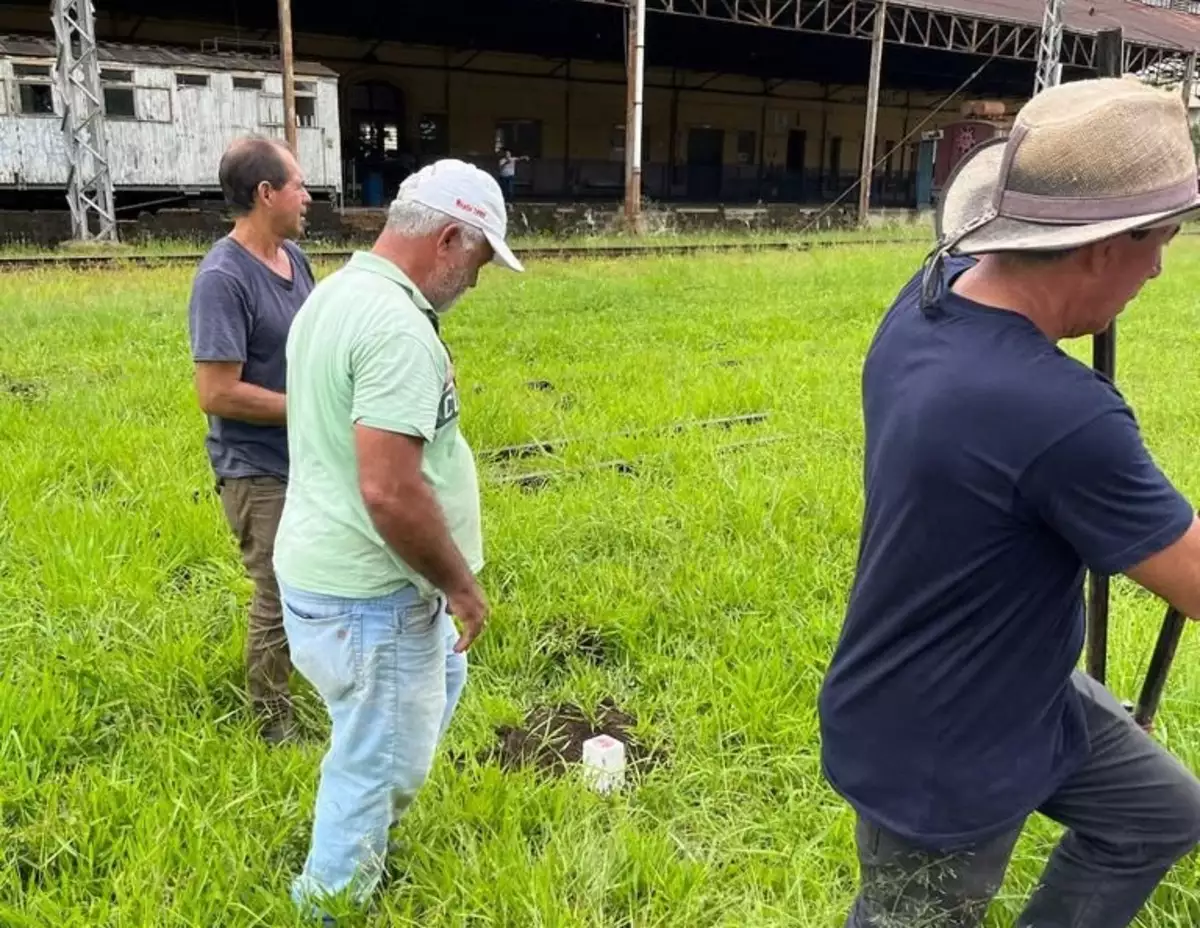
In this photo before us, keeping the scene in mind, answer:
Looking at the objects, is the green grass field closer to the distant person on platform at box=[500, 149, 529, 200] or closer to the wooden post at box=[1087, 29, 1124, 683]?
the wooden post at box=[1087, 29, 1124, 683]

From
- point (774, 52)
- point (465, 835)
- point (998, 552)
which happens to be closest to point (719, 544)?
point (465, 835)

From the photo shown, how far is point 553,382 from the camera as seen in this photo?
25.3ft

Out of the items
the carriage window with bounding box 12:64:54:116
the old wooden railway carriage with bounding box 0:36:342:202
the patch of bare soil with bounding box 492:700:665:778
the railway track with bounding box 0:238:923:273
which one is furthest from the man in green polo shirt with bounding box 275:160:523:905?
the carriage window with bounding box 12:64:54:116

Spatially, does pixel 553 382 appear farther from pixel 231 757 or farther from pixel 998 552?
pixel 998 552

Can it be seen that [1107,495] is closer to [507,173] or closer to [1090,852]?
[1090,852]

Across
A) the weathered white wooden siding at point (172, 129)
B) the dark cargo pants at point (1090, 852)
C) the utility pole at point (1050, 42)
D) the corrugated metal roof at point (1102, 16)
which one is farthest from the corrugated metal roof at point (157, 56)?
the dark cargo pants at point (1090, 852)

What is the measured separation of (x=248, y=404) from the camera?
9.65 feet

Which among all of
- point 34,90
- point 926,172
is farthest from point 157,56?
point 926,172

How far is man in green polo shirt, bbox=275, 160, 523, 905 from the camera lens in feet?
6.65

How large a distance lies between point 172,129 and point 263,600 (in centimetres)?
1939

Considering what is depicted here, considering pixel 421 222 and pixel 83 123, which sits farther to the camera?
pixel 83 123

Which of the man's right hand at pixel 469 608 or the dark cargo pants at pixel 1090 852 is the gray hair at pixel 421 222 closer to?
the man's right hand at pixel 469 608

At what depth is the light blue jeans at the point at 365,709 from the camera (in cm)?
221

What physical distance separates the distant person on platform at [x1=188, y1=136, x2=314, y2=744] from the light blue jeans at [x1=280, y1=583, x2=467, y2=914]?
816 mm
